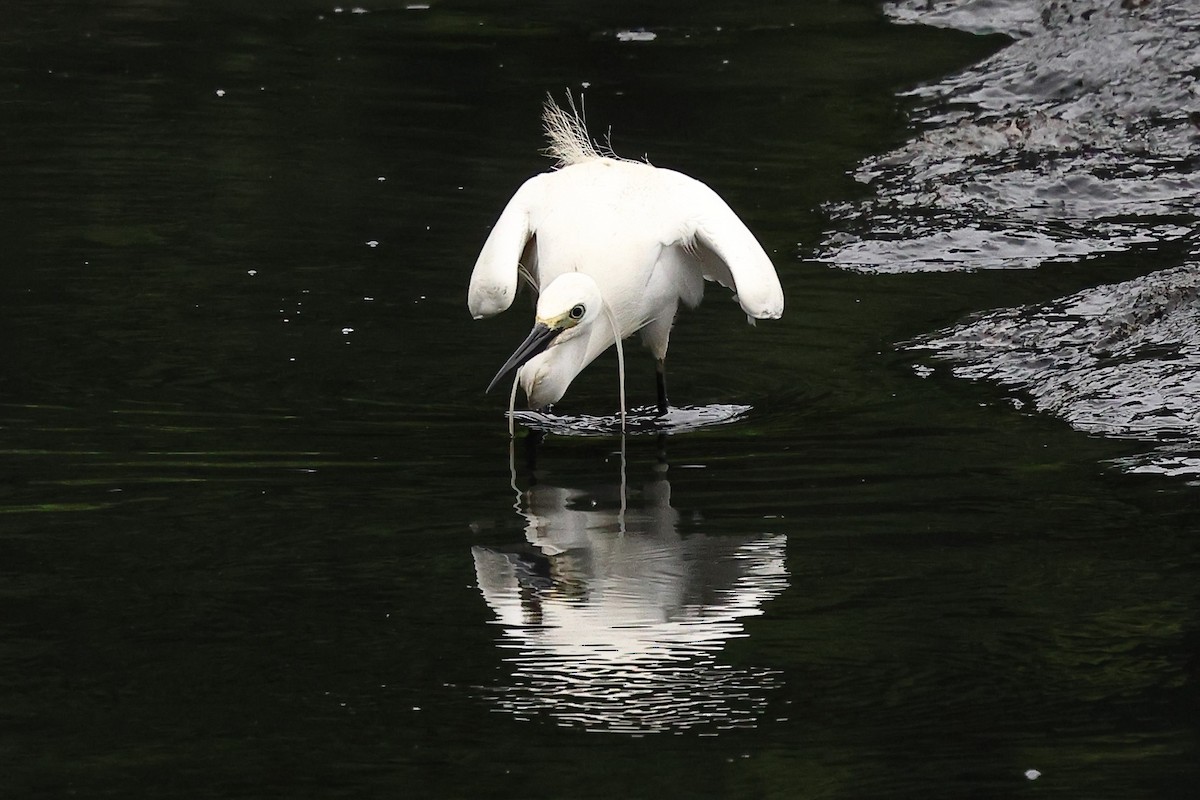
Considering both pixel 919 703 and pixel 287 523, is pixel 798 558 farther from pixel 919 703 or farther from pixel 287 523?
pixel 287 523

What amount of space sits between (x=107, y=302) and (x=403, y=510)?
9.06 ft

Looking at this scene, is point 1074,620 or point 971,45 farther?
point 971,45

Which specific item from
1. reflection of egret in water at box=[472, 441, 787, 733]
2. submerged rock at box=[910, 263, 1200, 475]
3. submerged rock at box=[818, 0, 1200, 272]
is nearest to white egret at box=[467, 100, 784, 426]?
reflection of egret in water at box=[472, 441, 787, 733]

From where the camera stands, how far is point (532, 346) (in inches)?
255

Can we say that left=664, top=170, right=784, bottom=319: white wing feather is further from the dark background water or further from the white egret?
the dark background water

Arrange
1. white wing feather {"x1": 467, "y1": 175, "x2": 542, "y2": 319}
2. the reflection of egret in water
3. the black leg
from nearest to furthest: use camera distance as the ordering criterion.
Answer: the reflection of egret in water < white wing feather {"x1": 467, "y1": 175, "x2": 542, "y2": 319} < the black leg

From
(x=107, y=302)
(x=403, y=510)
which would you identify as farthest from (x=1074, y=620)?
(x=107, y=302)

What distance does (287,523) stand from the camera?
5715mm

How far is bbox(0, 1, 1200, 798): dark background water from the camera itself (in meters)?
4.23

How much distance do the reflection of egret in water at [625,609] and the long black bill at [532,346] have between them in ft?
1.65

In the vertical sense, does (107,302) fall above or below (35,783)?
above

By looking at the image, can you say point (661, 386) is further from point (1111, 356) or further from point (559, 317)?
point (1111, 356)

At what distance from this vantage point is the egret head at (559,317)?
648cm

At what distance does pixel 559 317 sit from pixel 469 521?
37.9 inches
